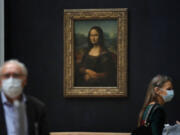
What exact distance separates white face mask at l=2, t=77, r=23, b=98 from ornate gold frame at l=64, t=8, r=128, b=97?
4251 mm

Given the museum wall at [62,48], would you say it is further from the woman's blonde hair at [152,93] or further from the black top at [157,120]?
the black top at [157,120]

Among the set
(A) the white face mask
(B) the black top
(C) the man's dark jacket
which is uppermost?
(A) the white face mask

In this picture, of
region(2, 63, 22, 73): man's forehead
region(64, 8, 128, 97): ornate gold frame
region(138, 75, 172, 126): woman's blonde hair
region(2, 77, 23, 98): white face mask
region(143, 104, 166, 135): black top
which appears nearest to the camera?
region(2, 77, 23, 98): white face mask

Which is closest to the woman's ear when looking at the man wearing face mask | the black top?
the black top

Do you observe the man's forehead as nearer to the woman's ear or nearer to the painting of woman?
the woman's ear

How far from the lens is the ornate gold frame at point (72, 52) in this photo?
24.6 feet

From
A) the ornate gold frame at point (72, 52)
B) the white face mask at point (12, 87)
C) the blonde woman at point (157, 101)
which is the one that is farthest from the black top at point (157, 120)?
the ornate gold frame at point (72, 52)

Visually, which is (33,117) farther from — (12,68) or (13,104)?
(12,68)

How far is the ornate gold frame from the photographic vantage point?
24.6ft

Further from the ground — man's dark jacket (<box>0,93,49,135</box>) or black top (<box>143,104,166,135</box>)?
man's dark jacket (<box>0,93,49,135</box>)

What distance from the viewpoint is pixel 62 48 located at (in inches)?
303

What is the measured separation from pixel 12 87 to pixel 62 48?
14.8 feet


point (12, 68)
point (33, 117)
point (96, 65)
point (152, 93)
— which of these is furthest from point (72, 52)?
point (33, 117)

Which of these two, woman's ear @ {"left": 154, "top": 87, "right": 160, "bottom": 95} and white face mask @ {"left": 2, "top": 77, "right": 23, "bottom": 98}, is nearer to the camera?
white face mask @ {"left": 2, "top": 77, "right": 23, "bottom": 98}
